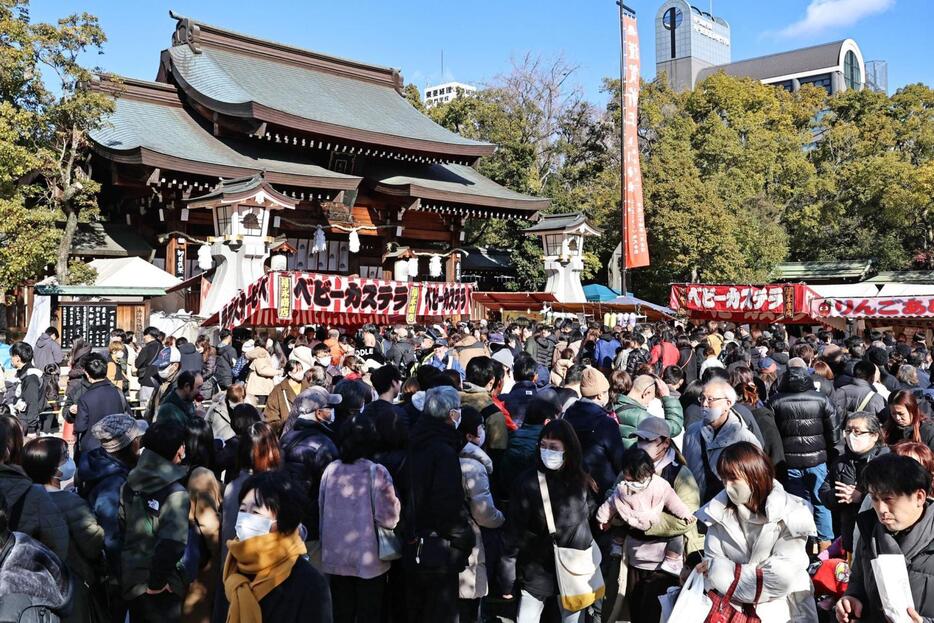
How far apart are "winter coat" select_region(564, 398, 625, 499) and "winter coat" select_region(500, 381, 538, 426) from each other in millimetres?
984

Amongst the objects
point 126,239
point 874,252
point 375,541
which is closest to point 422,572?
point 375,541

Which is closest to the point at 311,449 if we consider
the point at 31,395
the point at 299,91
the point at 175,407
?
the point at 175,407

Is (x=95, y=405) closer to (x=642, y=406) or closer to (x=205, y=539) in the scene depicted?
(x=205, y=539)

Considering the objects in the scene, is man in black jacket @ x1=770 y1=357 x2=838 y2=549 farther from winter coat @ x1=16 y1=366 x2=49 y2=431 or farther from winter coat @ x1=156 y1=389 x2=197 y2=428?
winter coat @ x1=16 y1=366 x2=49 y2=431

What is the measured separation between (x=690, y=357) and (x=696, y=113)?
97.2 ft

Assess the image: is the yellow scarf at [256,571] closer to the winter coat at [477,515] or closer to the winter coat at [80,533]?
the winter coat at [80,533]

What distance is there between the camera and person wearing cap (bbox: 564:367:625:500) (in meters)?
4.52

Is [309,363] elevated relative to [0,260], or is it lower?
lower

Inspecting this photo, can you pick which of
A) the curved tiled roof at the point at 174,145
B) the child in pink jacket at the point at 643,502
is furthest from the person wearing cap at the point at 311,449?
the curved tiled roof at the point at 174,145

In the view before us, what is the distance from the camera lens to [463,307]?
12102mm

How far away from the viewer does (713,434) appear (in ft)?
15.9

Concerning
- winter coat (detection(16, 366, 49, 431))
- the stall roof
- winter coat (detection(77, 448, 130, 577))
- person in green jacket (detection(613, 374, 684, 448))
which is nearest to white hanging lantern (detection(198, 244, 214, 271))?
winter coat (detection(16, 366, 49, 431))

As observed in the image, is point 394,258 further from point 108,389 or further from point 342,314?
point 108,389

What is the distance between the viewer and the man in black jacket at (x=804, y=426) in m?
5.78
